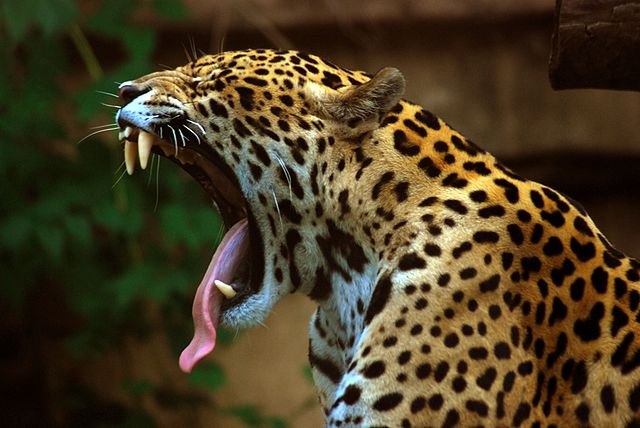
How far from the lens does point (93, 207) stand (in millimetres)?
6586

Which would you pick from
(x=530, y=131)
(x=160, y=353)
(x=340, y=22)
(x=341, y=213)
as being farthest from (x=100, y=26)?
(x=341, y=213)

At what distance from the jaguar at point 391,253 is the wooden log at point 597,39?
440mm

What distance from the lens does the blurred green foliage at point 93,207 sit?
6.43 m

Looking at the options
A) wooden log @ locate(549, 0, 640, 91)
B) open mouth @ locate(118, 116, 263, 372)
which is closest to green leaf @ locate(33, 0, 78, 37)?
open mouth @ locate(118, 116, 263, 372)

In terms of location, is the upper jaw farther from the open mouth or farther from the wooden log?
the wooden log

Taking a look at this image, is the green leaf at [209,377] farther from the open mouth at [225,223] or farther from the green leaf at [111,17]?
the open mouth at [225,223]

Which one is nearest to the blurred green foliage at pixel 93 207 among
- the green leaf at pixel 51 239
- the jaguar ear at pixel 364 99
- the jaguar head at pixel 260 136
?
the green leaf at pixel 51 239

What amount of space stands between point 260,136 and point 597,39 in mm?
1029

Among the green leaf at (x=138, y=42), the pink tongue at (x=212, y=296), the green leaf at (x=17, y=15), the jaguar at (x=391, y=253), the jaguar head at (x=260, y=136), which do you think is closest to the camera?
the jaguar at (x=391, y=253)

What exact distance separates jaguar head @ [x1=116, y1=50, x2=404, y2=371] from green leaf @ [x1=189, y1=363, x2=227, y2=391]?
10.7 ft

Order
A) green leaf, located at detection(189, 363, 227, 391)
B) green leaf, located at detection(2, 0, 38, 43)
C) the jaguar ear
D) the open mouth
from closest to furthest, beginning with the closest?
the jaguar ear < the open mouth < green leaf, located at detection(2, 0, 38, 43) < green leaf, located at detection(189, 363, 227, 391)

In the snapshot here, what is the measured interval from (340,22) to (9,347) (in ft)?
9.74

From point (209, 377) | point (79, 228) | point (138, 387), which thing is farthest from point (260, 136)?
point (138, 387)

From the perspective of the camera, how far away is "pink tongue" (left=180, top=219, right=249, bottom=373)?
354 centimetres
